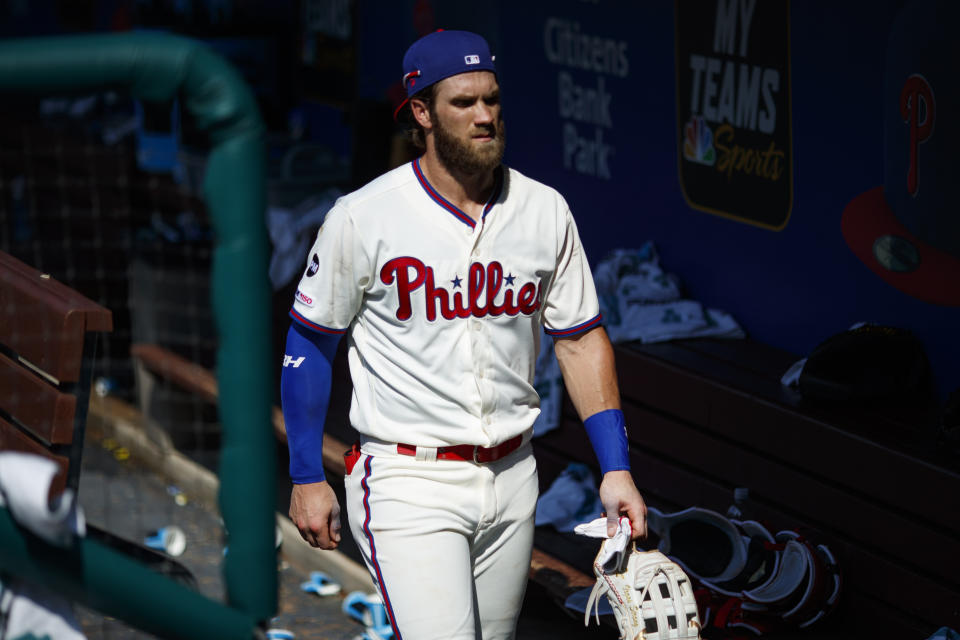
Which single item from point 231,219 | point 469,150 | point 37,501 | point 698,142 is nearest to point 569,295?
point 469,150

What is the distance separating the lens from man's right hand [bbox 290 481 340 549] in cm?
321

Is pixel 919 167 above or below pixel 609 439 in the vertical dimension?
above

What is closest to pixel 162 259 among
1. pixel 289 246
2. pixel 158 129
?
pixel 289 246

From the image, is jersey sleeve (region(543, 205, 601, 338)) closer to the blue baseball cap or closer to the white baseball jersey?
the white baseball jersey

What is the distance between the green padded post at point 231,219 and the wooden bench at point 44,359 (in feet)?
5.81

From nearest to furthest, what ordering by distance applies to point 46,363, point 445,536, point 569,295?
point 445,536
point 569,295
point 46,363

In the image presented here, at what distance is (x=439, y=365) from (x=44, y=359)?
62.8 inches

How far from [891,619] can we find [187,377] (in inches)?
140

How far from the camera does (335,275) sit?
10.5ft

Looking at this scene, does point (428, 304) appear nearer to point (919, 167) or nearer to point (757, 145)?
point (919, 167)

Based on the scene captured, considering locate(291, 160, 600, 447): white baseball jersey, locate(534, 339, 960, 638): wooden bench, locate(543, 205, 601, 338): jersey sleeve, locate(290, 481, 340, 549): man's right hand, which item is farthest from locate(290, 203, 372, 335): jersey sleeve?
locate(534, 339, 960, 638): wooden bench

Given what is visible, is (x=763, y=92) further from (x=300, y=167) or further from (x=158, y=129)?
(x=158, y=129)

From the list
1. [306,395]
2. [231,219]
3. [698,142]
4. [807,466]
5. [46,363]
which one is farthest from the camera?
[698,142]

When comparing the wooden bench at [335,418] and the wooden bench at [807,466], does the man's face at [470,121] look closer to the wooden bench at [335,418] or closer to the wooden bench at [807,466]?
the wooden bench at [335,418]
